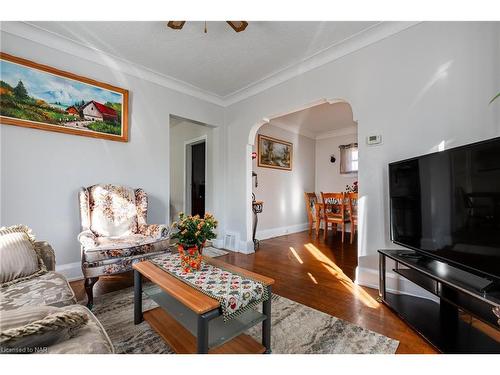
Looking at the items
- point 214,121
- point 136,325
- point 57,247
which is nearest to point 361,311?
point 136,325

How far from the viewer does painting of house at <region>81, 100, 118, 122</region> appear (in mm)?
2621

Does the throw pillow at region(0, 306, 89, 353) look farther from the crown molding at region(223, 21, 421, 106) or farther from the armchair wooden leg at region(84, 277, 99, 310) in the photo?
the crown molding at region(223, 21, 421, 106)


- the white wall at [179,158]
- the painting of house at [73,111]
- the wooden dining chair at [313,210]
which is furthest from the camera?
the white wall at [179,158]

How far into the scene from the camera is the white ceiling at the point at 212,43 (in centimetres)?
224

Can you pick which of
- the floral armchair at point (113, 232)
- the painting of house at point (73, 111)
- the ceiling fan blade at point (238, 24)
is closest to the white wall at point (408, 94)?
the ceiling fan blade at point (238, 24)

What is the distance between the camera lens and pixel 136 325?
1.64 m

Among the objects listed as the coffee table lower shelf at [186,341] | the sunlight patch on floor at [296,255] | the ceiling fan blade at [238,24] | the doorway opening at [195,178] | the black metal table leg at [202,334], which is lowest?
the sunlight patch on floor at [296,255]

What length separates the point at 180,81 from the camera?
3361 mm

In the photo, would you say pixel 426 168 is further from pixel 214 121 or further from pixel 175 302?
pixel 214 121

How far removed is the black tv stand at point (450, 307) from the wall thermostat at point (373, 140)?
3.56ft

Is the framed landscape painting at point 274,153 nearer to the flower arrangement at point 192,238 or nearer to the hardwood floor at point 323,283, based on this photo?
the hardwood floor at point 323,283

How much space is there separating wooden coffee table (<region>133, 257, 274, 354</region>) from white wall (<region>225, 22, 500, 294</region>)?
152cm

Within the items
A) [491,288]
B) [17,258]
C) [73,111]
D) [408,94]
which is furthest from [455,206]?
[73,111]

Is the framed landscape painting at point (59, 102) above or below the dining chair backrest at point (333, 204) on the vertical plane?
above
